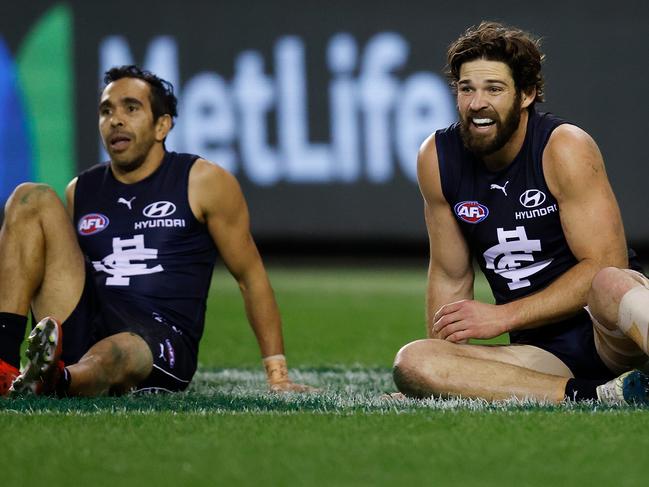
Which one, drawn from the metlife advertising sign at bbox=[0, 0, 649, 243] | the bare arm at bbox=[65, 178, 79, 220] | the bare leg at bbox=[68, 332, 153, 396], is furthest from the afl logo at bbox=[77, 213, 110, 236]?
the metlife advertising sign at bbox=[0, 0, 649, 243]

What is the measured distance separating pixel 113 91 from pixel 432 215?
1698 mm

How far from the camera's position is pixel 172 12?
541 inches

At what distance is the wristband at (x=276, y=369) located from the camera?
225 inches

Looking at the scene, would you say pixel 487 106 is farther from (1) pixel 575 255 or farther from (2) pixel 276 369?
(2) pixel 276 369

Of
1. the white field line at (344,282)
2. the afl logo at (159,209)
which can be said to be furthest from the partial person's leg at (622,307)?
the white field line at (344,282)

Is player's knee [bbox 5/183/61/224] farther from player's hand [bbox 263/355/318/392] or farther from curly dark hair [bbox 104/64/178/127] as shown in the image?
player's hand [bbox 263/355/318/392]

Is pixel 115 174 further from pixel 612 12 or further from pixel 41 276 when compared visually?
pixel 612 12

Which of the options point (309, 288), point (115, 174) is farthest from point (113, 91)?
point (309, 288)

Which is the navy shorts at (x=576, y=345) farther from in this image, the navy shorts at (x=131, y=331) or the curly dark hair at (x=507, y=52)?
the navy shorts at (x=131, y=331)

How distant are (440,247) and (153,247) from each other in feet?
4.26

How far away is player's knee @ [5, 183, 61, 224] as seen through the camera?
5.44 metres

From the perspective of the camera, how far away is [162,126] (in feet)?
20.5

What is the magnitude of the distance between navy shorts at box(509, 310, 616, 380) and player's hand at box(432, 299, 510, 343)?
362 mm

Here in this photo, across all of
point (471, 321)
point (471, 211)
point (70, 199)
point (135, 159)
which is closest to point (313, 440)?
point (471, 321)
